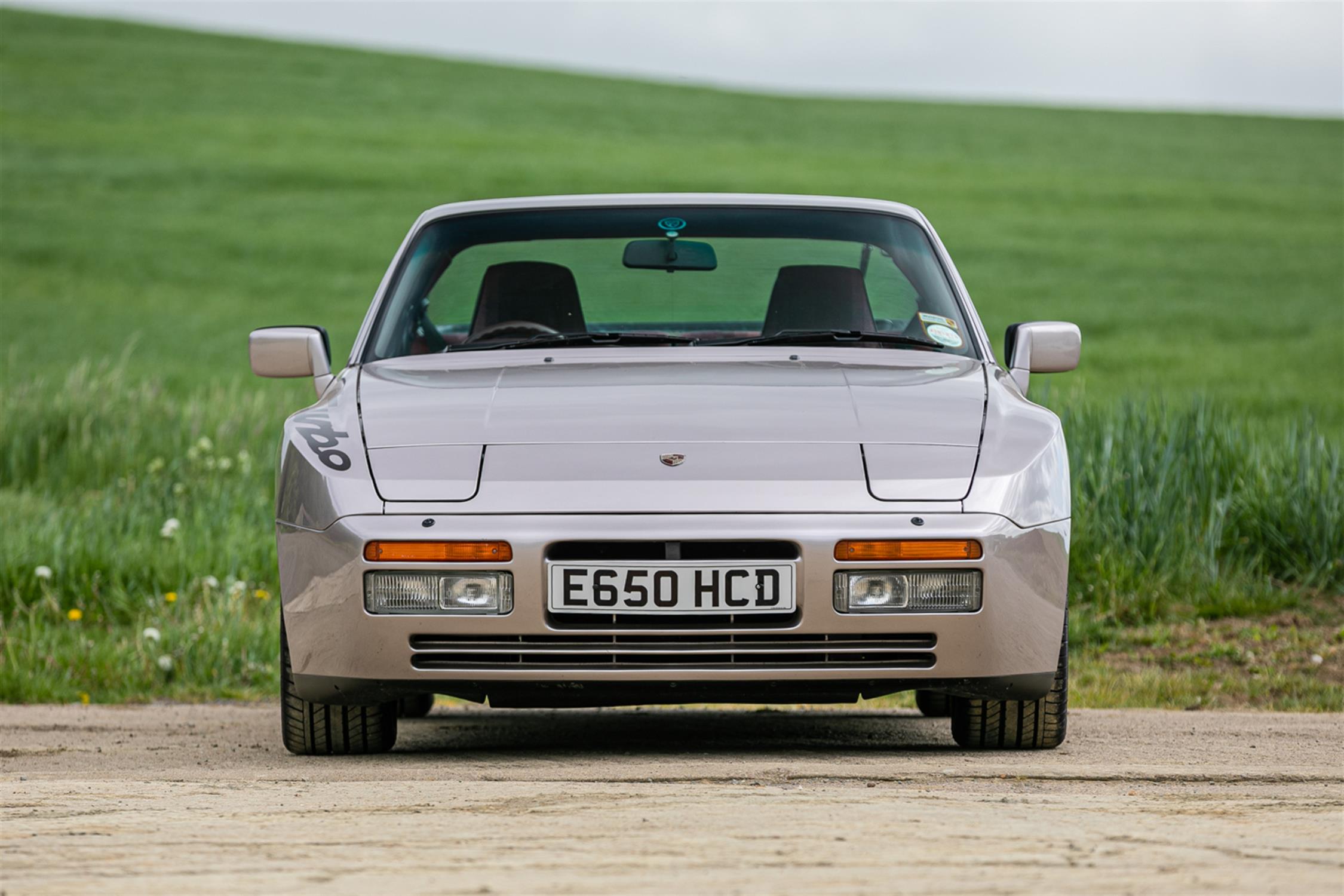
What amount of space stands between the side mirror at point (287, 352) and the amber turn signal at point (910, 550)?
1.99 meters

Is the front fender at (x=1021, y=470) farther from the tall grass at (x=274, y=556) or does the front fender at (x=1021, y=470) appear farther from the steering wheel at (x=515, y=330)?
the tall grass at (x=274, y=556)

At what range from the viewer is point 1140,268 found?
27547 mm

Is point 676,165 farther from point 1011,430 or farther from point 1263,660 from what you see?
point 1011,430

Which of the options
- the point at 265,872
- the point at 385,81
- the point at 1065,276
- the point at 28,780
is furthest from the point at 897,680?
the point at 385,81

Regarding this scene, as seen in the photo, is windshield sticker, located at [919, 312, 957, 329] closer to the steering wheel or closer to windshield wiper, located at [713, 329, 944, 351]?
windshield wiper, located at [713, 329, 944, 351]

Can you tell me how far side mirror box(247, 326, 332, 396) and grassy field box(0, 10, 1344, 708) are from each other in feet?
7.28

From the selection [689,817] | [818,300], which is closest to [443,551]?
[689,817]

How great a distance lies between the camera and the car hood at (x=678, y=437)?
13.0 ft

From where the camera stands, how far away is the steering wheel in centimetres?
532

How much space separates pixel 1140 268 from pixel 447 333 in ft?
77.4

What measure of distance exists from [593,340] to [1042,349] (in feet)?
4.60

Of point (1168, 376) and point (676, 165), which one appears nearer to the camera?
point (1168, 376)

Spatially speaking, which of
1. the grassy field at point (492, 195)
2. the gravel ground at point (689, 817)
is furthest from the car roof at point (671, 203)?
the grassy field at point (492, 195)

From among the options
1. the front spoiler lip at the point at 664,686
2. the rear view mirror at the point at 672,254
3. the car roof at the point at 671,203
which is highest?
the car roof at the point at 671,203
